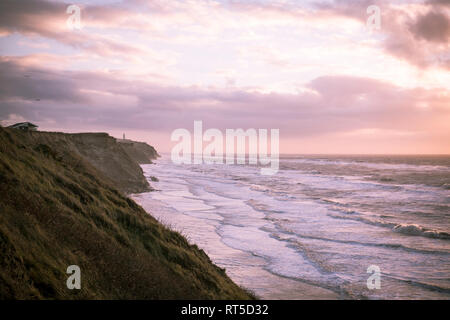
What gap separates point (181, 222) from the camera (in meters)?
23.5

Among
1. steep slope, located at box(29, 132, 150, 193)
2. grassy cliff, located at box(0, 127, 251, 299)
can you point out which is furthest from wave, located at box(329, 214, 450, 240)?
steep slope, located at box(29, 132, 150, 193)

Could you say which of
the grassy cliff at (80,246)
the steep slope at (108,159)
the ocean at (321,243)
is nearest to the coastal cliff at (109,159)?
the steep slope at (108,159)

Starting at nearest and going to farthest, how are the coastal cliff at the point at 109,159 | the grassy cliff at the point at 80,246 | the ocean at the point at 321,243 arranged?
the grassy cliff at the point at 80,246, the ocean at the point at 321,243, the coastal cliff at the point at 109,159

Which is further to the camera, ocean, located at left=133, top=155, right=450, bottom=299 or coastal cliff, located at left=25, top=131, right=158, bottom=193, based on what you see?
coastal cliff, located at left=25, top=131, right=158, bottom=193

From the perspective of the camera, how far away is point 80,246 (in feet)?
28.2

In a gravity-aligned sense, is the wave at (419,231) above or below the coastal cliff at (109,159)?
below

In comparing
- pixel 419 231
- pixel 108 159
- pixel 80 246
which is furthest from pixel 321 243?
pixel 108 159

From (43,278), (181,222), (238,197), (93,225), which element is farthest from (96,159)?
(43,278)

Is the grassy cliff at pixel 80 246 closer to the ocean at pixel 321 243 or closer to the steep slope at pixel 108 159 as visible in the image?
the ocean at pixel 321 243

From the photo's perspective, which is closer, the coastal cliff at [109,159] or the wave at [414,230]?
the wave at [414,230]

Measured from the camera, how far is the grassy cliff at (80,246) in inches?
262

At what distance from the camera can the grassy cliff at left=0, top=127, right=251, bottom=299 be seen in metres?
6.66

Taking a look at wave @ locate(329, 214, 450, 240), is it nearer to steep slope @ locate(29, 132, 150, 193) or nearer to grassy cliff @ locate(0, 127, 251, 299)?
grassy cliff @ locate(0, 127, 251, 299)
